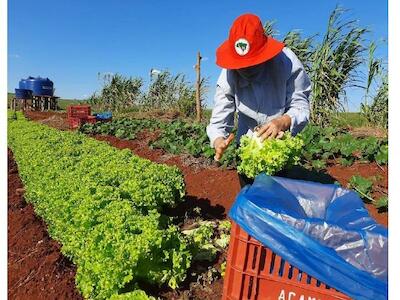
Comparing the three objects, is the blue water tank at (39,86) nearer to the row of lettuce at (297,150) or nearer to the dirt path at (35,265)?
the row of lettuce at (297,150)

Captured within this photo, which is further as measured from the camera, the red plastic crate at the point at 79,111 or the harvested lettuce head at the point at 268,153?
the red plastic crate at the point at 79,111

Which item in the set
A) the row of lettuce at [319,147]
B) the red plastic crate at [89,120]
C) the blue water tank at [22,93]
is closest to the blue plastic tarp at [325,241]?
the row of lettuce at [319,147]

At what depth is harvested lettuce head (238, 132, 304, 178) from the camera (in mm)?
2924

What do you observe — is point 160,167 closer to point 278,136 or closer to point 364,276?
point 278,136

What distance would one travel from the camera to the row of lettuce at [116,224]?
312 centimetres

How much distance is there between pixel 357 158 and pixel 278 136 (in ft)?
16.3

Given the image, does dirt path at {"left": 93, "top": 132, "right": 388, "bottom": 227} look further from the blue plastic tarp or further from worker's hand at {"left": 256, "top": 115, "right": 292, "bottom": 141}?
the blue plastic tarp

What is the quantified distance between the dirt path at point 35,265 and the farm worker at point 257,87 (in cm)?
197

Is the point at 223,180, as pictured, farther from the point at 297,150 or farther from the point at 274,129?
the point at 274,129

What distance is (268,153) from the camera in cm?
292

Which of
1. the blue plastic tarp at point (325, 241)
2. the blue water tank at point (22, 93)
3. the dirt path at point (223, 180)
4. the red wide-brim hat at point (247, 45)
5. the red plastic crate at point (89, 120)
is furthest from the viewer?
the blue water tank at point (22, 93)

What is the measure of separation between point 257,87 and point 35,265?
2911 millimetres

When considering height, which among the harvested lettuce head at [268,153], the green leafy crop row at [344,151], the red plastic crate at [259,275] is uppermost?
the harvested lettuce head at [268,153]

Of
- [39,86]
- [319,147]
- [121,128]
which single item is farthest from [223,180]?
[39,86]
